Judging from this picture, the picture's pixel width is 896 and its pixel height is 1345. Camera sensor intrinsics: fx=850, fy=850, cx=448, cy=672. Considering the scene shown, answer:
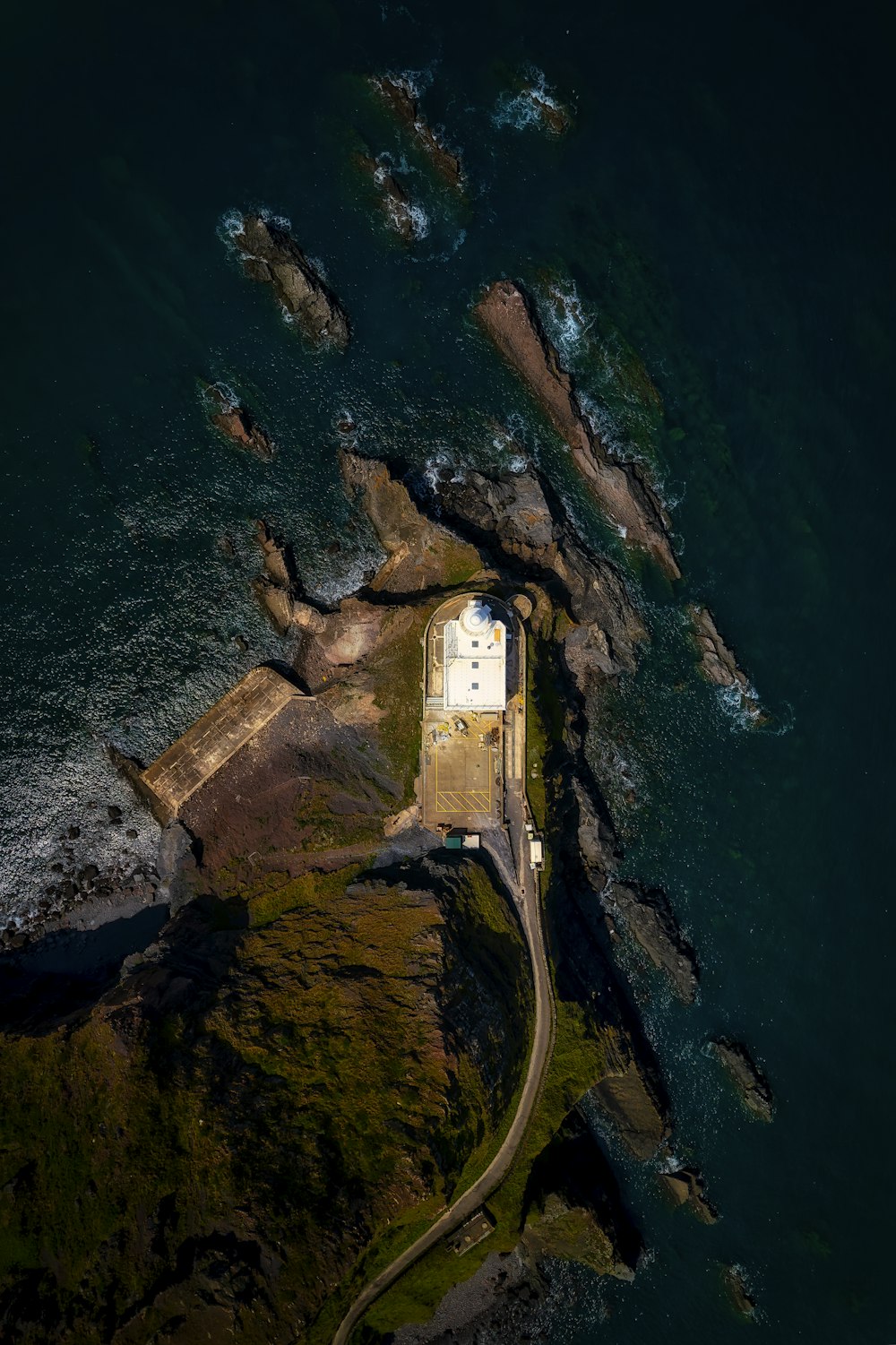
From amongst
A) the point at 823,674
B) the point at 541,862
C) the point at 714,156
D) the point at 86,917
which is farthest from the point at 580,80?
the point at 86,917

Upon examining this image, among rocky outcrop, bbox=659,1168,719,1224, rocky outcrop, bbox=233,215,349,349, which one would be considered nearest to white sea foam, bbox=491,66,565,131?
rocky outcrop, bbox=233,215,349,349

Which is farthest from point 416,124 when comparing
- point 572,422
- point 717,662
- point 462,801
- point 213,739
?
point 462,801

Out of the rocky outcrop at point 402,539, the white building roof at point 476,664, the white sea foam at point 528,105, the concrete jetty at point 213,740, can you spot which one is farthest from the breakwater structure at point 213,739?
the white sea foam at point 528,105

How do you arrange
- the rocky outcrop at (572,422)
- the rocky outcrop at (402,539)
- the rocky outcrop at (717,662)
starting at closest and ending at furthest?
the rocky outcrop at (402,539)
the rocky outcrop at (572,422)
the rocky outcrop at (717,662)

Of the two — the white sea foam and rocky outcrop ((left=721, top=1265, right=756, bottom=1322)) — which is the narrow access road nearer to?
rocky outcrop ((left=721, top=1265, right=756, bottom=1322))

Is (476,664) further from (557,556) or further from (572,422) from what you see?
(572,422)

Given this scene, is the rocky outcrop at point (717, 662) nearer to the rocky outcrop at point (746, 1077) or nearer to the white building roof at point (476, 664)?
the white building roof at point (476, 664)

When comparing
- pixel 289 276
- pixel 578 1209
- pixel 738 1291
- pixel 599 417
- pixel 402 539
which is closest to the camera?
pixel 578 1209
